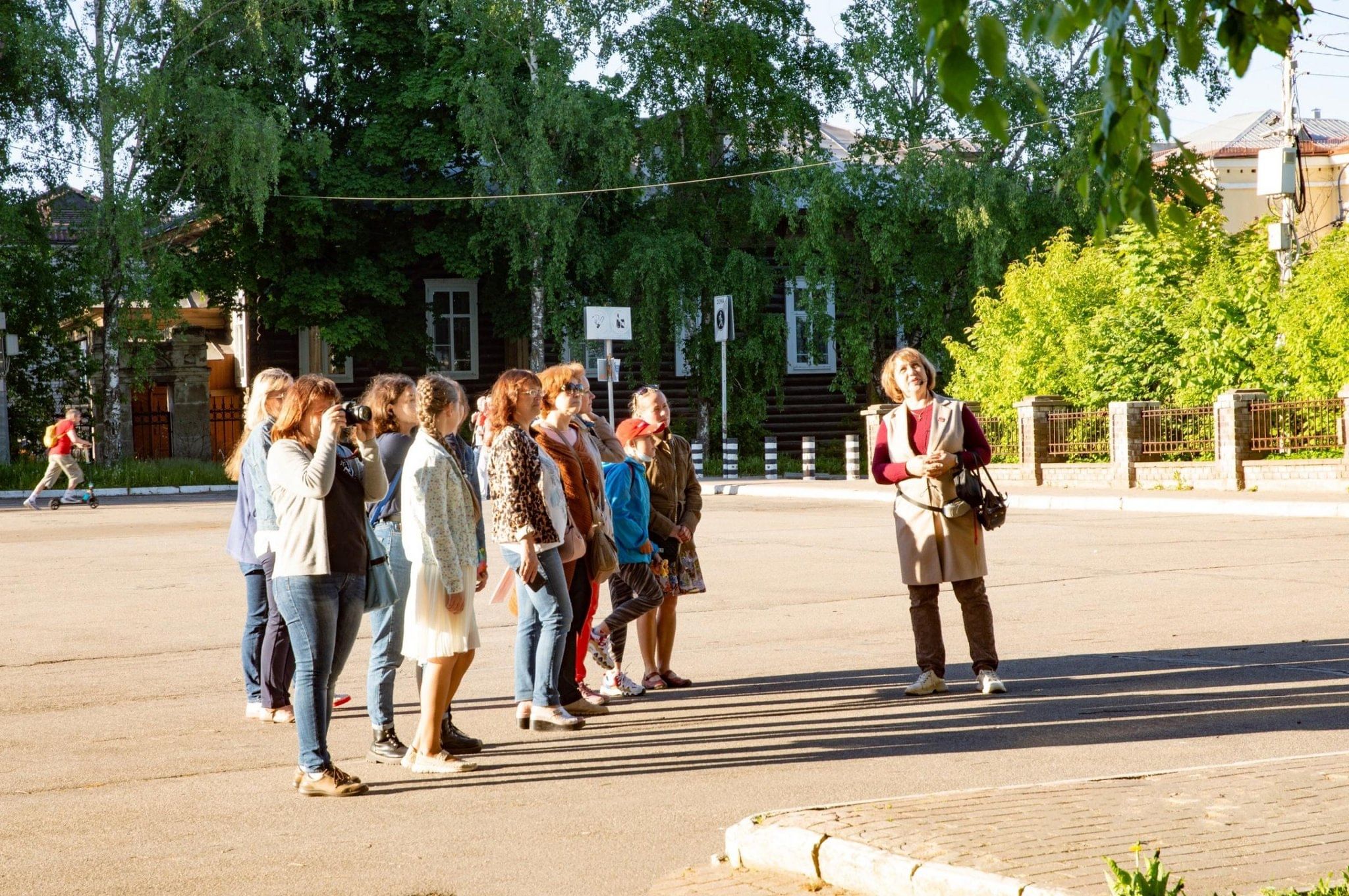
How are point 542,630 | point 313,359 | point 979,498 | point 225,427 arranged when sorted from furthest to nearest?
point 225,427 → point 313,359 → point 979,498 → point 542,630

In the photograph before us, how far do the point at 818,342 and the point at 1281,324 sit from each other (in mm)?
14823

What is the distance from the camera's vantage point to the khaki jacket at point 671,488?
29.1 ft

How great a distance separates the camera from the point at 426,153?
3781 centimetres

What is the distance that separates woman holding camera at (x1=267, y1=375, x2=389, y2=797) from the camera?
638 centimetres

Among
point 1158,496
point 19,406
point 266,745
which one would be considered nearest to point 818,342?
point 1158,496

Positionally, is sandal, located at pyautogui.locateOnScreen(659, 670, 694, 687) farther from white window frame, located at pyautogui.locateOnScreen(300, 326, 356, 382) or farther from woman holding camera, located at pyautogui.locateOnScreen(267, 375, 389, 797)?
white window frame, located at pyautogui.locateOnScreen(300, 326, 356, 382)

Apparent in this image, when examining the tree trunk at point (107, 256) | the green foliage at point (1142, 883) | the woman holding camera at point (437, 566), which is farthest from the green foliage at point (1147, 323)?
the green foliage at point (1142, 883)

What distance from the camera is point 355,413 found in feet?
21.3

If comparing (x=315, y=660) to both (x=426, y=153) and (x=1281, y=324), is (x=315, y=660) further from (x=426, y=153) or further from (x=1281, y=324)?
(x=426, y=153)

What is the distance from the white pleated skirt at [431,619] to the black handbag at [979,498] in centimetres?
299

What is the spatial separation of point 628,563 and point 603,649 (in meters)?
0.59

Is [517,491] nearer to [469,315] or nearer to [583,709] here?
[583,709]

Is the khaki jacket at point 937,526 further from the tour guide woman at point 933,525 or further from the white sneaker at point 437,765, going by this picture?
the white sneaker at point 437,765

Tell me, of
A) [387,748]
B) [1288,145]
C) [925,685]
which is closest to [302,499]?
[387,748]
